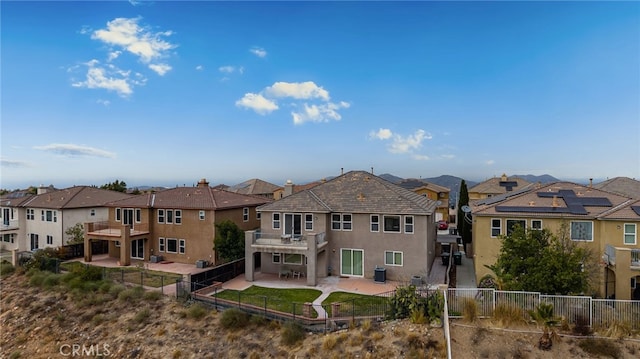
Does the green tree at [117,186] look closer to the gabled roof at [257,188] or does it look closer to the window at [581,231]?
the gabled roof at [257,188]

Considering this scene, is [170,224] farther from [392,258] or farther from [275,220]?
[392,258]

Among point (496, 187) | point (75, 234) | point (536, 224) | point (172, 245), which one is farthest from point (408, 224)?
point (496, 187)

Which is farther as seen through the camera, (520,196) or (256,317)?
(520,196)

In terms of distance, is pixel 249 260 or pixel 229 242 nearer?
pixel 249 260

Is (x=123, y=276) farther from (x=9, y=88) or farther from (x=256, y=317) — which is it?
(x=9, y=88)

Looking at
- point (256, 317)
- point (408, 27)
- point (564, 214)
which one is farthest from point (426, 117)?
point (256, 317)

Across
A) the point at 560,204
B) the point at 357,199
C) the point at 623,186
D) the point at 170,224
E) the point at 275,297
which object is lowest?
the point at 275,297
